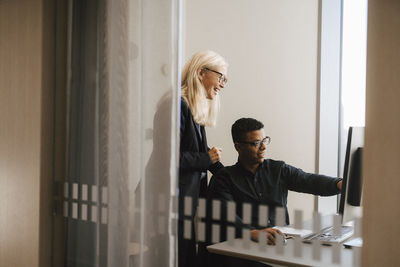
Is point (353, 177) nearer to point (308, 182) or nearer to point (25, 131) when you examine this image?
point (308, 182)

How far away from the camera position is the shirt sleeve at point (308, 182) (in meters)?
1.87

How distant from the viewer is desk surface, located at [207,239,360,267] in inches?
64.5

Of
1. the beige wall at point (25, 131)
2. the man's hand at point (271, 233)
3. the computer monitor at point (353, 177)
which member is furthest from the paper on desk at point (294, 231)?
the beige wall at point (25, 131)

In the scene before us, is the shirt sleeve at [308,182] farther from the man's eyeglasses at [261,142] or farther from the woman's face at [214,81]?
the woman's face at [214,81]

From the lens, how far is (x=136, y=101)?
6.87ft

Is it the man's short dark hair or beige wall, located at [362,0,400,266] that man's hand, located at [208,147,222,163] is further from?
beige wall, located at [362,0,400,266]

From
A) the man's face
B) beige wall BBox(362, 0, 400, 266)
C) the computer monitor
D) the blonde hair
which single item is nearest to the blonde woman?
the blonde hair

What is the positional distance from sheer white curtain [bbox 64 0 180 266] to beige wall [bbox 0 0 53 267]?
13 centimetres

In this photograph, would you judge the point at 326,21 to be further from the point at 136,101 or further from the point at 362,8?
the point at 136,101

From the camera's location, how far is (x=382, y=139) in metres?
1.47

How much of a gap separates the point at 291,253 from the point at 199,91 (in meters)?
0.80

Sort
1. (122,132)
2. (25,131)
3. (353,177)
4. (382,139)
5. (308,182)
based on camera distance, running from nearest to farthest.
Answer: (382,139)
(353,177)
(308,182)
(122,132)
(25,131)

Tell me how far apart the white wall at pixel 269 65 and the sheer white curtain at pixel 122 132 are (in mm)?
183

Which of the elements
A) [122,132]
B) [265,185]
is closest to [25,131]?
[122,132]
